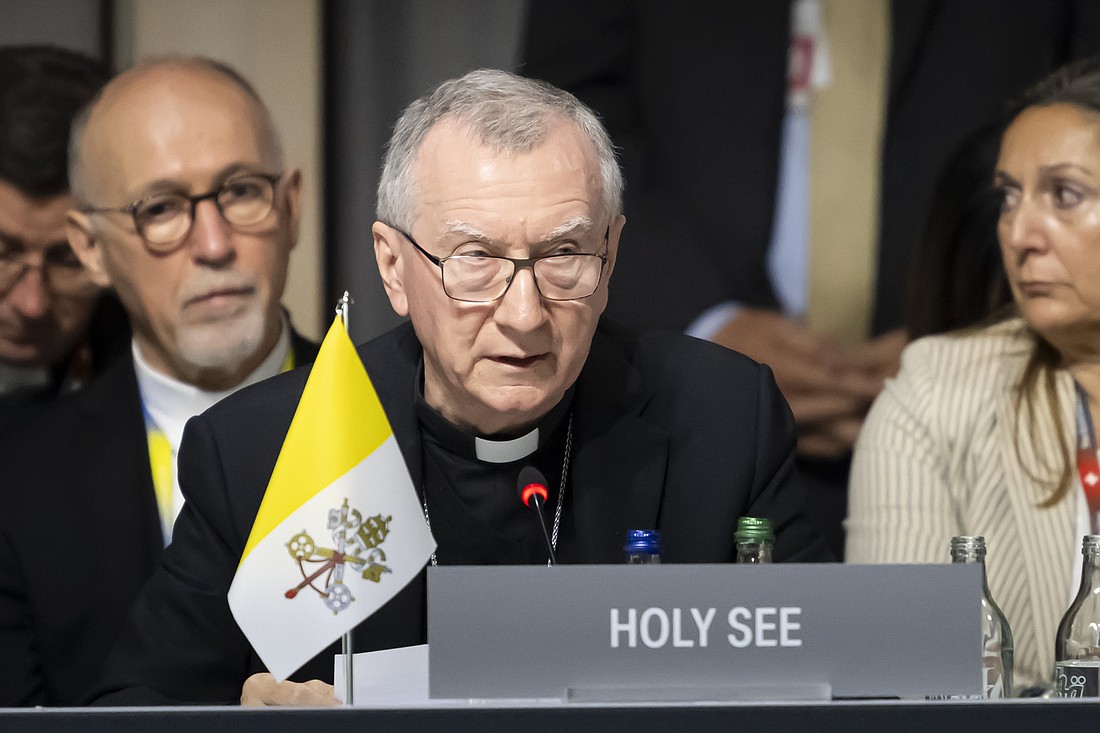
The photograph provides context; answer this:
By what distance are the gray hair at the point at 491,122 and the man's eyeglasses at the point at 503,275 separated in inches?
4.4

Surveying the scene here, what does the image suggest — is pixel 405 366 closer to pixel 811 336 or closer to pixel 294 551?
pixel 294 551

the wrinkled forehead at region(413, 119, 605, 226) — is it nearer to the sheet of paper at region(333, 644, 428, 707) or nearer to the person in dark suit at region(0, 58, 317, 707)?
the sheet of paper at region(333, 644, 428, 707)

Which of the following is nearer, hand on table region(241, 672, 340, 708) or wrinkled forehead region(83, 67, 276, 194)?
hand on table region(241, 672, 340, 708)

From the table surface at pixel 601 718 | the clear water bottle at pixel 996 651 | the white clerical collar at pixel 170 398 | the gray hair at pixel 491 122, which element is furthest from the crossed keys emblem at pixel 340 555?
the white clerical collar at pixel 170 398

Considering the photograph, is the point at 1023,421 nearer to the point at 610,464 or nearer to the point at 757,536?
the point at 610,464

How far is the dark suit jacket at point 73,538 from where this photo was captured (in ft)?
7.95

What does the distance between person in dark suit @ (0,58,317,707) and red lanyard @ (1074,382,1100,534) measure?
4.59 ft

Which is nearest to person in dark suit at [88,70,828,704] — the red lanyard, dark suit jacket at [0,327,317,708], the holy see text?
the holy see text

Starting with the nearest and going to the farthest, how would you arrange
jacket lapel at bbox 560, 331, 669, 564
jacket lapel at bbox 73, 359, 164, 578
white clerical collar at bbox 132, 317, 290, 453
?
jacket lapel at bbox 560, 331, 669, 564 → jacket lapel at bbox 73, 359, 164, 578 → white clerical collar at bbox 132, 317, 290, 453

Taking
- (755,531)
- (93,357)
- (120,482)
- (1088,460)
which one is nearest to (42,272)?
(93,357)

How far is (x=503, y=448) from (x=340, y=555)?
0.58m

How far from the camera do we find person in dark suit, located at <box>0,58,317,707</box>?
2.49m

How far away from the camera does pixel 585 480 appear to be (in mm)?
1991

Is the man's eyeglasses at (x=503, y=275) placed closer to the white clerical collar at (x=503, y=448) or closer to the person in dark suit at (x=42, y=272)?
the white clerical collar at (x=503, y=448)
